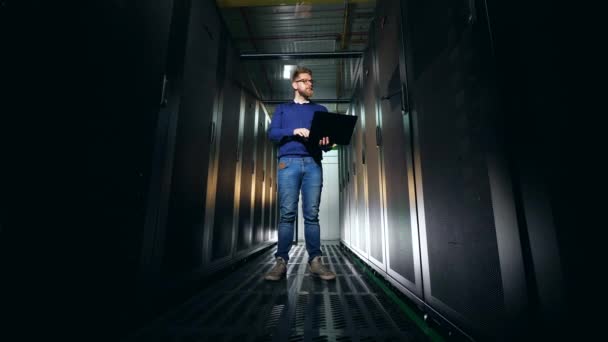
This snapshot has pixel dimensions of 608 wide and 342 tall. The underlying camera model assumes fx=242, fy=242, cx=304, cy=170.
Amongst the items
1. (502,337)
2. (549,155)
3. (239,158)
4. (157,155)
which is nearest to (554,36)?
(549,155)

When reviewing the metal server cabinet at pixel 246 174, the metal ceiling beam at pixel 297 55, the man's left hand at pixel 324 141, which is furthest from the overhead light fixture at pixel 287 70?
the man's left hand at pixel 324 141

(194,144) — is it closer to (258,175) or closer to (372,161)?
(372,161)

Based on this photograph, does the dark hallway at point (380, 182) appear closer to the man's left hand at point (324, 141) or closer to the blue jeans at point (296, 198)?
the blue jeans at point (296, 198)

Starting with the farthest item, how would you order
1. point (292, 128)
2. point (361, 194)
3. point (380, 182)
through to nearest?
1. point (361, 194)
2. point (292, 128)
3. point (380, 182)

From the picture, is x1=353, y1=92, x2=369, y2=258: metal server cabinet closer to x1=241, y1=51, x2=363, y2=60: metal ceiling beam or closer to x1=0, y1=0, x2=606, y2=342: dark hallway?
x1=241, y1=51, x2=363, y2=60: metal ceiling beam

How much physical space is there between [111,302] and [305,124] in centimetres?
182

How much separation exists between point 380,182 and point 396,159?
482mm

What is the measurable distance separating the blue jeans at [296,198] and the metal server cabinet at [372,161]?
1.80 ft

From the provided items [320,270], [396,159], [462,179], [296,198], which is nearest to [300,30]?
[296,198]

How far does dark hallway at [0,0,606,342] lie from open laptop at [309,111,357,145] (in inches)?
12.6

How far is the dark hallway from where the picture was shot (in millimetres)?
618

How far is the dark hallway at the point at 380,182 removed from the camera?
62 cm

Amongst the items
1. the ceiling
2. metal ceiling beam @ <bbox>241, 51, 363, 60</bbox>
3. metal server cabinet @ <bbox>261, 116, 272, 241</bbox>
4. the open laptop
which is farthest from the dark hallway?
metal server cabinet @ <bbox>261, 116, 272, 241</bbox>

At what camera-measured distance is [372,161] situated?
8.19 ft
